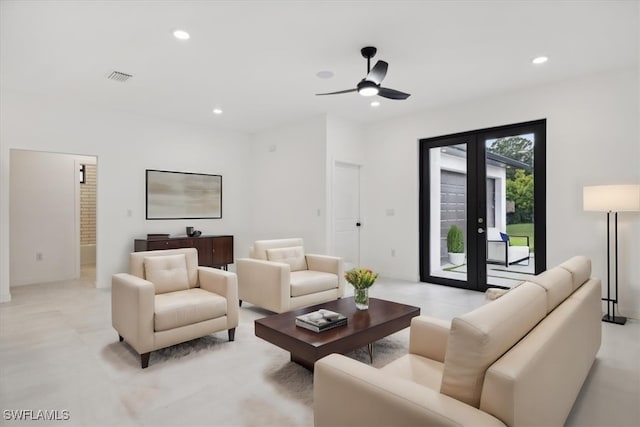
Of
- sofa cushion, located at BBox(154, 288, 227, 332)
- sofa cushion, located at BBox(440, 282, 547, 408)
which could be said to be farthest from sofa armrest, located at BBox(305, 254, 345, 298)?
sofa cushion, located at BBox(440, 282, 547, 408)

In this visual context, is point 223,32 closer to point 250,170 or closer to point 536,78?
point 536,78

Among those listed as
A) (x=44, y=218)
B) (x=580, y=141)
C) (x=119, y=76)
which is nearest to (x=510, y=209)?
(x=580, y=141)

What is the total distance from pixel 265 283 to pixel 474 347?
10.1 feet

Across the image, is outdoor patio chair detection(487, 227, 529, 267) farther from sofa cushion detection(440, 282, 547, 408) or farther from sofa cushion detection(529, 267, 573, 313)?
sofa cushion detection(440, 282, 547, 408)

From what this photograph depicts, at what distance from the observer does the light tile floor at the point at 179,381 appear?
2.11 m

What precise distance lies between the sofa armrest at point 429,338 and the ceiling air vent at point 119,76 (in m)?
4.25

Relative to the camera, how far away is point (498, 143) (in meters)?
5.18

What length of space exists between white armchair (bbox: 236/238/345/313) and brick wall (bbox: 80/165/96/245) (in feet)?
15.1

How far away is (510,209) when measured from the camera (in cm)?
507

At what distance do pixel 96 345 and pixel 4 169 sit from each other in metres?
3.25

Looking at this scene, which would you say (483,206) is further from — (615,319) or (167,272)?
(167,272)

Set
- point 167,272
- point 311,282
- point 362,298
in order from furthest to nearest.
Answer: point 311,282 → point 167,272 → point 362,298

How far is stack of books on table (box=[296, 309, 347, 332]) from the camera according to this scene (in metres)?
2.58

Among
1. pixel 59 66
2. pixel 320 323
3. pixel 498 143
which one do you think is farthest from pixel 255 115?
pixel 320 323
